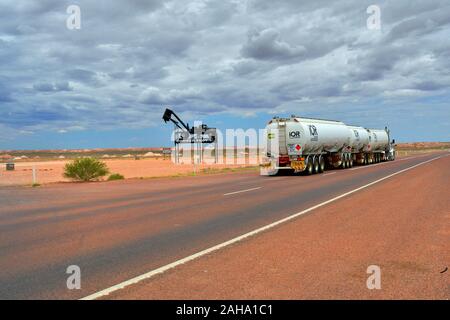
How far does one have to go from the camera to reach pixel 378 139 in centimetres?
4669

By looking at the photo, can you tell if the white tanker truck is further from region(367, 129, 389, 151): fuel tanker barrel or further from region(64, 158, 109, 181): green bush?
region(64, 158, 109, 181): green bush

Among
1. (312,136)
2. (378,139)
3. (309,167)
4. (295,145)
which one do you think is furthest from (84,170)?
(378,139)

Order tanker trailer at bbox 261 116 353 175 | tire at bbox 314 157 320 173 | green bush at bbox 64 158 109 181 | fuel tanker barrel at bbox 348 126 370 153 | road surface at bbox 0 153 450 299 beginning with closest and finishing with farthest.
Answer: road surface at bbox 0 153 450 299, tanker trailer at bbox 261 116 353 175, green bush at bbox 64 158 109 181, tire at bbox 314 157 320 173, fuel tanker barrel at bbox 348 126 370 153

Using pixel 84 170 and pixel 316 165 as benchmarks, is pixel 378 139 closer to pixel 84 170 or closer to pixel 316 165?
pixel 316 165

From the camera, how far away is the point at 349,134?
119 ft

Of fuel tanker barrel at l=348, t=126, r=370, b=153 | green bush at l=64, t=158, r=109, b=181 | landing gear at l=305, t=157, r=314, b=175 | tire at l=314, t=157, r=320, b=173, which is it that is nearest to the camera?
green bush at l=64, t=158, r=109, b=181

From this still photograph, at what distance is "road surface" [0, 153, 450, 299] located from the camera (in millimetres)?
5309

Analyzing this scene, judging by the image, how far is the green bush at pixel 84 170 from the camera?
27.9m

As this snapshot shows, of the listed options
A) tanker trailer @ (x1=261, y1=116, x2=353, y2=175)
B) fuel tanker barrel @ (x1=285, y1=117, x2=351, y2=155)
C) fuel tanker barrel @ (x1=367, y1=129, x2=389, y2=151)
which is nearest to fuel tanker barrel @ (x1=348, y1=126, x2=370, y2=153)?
fuel tanker barrel @ (x1=367, y1=129, x2=389, y2=151)

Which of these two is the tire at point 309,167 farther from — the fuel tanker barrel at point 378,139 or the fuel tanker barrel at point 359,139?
the fuel tanker barrel at point 378,139

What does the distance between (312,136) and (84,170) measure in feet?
49.8

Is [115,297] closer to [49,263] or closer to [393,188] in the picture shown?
[49,263]

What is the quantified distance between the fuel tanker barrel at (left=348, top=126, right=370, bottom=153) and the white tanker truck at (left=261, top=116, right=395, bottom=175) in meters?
0.27

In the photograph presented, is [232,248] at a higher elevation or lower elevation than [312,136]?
lower
